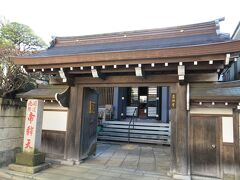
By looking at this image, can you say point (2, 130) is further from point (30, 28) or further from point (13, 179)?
point (30, 28)

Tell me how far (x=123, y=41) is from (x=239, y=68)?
171 inches

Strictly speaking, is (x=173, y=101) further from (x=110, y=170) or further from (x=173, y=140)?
(x=110, y=170)

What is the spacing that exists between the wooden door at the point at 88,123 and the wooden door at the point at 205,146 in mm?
Result: 3373

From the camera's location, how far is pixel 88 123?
6.95 m

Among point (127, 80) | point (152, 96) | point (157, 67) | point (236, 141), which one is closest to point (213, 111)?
point (236, 141)

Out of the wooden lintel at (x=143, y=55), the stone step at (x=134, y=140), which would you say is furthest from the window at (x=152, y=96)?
the wooden lintel at (x=143, y=55)

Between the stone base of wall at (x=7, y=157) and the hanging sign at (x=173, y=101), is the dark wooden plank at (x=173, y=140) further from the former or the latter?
the stone base of wall at (x=7, y=157)

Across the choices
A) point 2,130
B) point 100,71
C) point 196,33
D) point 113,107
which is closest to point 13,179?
point 2,130

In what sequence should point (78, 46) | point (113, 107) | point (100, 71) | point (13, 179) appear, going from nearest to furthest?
1. point (13, 179)
2. point (100, 71)
3. point (78, 46)
4. point (113, 107)

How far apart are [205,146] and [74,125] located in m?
3.85

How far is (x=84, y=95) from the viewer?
21.3 ft

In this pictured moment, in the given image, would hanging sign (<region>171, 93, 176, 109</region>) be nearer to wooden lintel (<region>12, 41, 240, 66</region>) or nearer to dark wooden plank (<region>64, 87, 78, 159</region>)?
wooden lintel (<region>12, 41, 240, 66</region>)

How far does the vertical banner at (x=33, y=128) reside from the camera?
544cm

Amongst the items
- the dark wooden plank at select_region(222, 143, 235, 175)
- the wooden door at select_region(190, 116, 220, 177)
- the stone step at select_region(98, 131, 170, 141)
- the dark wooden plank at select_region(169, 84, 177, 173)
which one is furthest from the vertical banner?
the stone step at select_region(98, 131, 170, 141)
